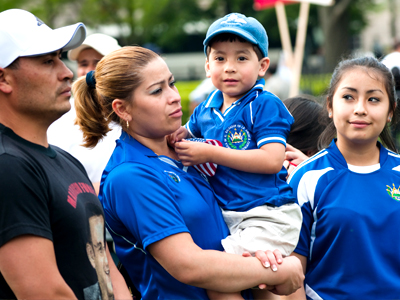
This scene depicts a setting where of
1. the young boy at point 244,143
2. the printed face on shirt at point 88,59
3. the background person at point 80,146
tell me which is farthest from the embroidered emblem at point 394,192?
the printed face on shirt at point 88,59

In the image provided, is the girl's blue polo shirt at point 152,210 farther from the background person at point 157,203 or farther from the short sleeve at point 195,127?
the short sleeve at point 195,127

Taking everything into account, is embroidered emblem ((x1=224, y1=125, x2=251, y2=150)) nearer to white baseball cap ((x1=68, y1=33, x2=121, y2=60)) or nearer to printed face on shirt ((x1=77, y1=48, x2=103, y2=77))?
white baseball cap ((x1=68, y1=33, x2=121, y2=60))

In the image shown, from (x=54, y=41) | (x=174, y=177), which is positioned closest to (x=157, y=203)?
(x=174, y=177)

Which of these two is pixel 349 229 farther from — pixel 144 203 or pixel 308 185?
pixel 144 203

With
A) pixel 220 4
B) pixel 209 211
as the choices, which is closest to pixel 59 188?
pixel 209 211

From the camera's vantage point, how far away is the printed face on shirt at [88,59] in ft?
15.5

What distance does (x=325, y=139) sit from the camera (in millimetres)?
3270

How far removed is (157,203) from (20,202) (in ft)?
2.07

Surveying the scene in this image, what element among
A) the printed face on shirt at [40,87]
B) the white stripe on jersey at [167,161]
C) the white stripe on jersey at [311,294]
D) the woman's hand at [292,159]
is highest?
the printed face on shirt at [40,87]

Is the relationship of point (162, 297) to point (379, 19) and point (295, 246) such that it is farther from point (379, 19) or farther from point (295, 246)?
point (379, 19)

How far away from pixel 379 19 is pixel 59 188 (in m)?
50.5

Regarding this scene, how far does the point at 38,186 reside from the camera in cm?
196

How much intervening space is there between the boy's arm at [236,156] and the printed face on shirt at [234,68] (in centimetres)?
44

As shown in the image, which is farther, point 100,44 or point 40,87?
point 100,44
